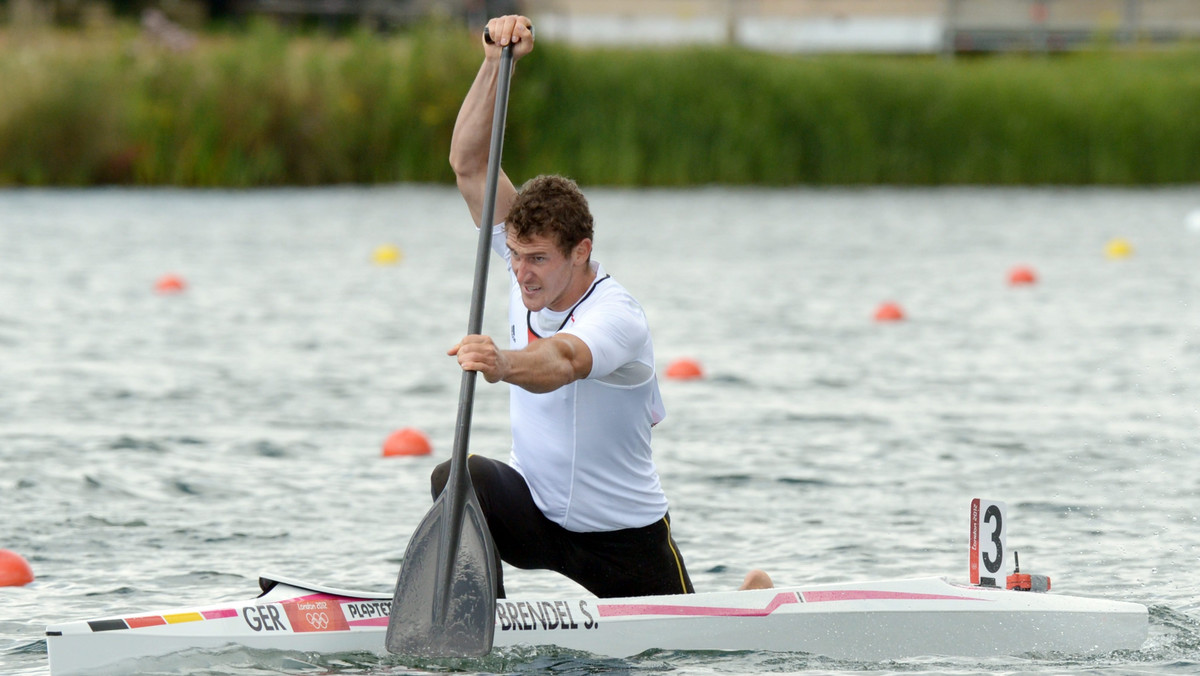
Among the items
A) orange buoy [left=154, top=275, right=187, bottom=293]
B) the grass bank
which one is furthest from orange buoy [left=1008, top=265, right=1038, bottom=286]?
the grass bank

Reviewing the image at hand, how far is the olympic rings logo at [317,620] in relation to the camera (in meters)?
5.16

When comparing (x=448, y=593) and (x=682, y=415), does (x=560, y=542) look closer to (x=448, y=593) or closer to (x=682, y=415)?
(x=448, y=593)

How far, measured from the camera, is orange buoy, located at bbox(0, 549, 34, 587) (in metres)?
6.29

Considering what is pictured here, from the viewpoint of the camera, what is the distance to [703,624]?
17.6ft

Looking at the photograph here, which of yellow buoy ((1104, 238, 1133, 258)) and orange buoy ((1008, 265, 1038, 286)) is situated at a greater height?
yellow buoy ((1104, 238, 1133, 258))

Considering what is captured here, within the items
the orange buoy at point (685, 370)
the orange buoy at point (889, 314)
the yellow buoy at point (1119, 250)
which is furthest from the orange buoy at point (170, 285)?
the yellow buoy at point (1119, 250)

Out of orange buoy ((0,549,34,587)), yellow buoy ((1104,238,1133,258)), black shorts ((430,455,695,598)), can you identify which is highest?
yellow buoy ((1104,238,1133,258))

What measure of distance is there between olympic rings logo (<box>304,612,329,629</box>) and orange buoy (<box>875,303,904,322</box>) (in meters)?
9.43

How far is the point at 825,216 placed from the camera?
76.5 feet

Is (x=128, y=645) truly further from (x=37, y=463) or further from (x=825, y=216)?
(x=825, y=216)

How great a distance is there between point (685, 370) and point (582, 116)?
13.1 metres

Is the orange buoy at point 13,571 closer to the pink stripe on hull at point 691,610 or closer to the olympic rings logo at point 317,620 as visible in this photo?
the olympic rings logo at point 317,620

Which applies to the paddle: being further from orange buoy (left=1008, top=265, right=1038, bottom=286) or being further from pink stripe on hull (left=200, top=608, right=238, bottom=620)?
orange buoy (left=1008, top=265, right=1038, bottom=286)

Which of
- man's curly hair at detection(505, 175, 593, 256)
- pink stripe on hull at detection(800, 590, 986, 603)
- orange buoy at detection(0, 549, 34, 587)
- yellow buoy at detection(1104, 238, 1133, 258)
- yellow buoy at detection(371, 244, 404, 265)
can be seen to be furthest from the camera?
yellow buoy at detection(1104, 238, 1133, 258)
